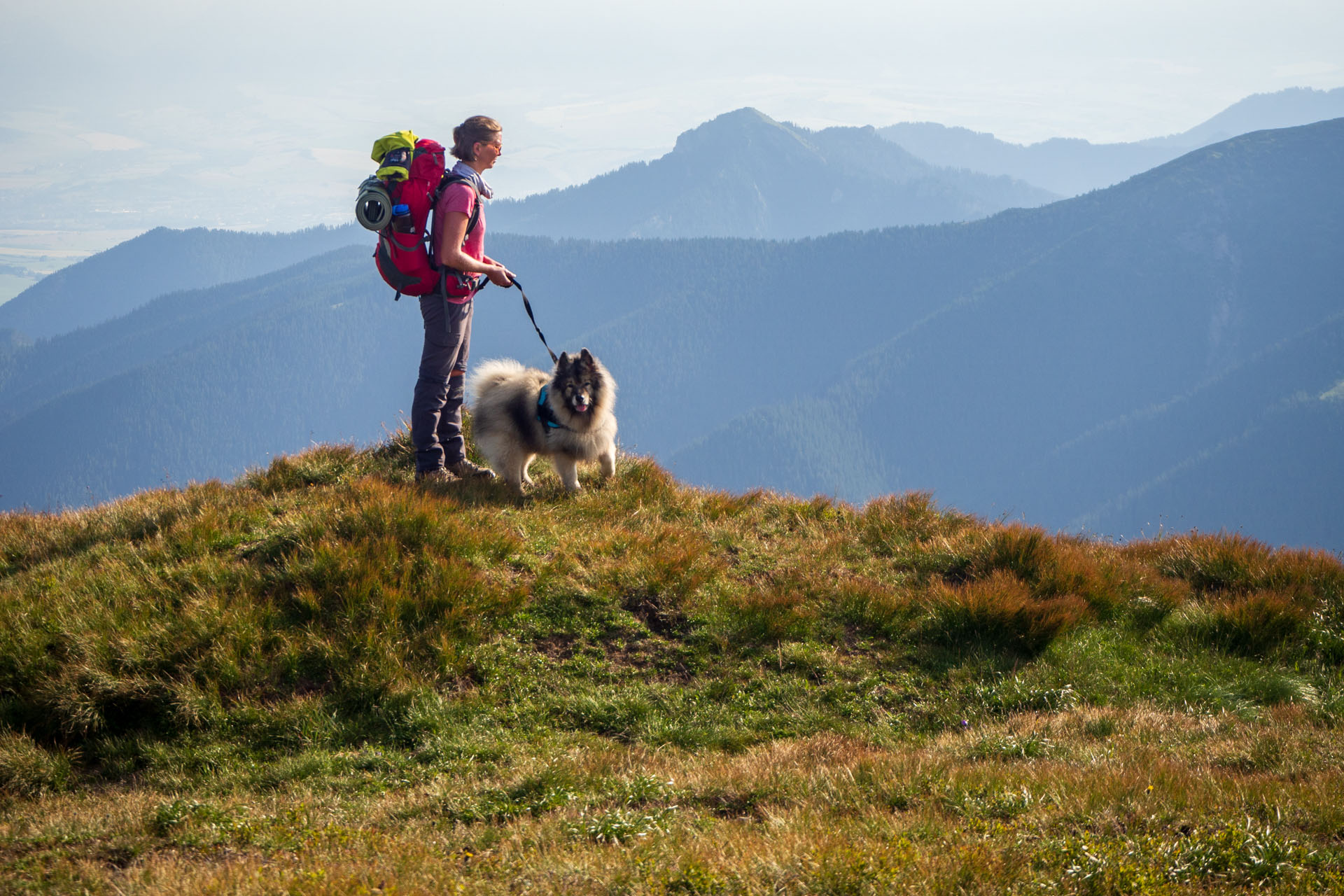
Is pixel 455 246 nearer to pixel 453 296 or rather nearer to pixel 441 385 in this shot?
pixel 453 296

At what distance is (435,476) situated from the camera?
9.30 meters

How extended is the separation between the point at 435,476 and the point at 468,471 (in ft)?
1.76

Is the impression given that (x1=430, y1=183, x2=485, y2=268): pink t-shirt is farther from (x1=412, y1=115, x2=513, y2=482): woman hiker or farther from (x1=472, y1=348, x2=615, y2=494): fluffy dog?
(x1=472, y1=348, x2=615, y2=494): fluffy dog

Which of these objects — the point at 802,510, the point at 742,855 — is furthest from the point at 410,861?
the point at 802,510

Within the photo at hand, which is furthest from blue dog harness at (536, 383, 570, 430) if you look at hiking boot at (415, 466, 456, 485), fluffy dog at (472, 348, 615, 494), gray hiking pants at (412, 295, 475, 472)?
hiking boot at (415, 466, 456, 485)

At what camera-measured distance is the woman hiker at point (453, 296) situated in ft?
26.8

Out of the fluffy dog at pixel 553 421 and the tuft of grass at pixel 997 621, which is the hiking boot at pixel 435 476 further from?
the tuft of grass at pixel 997 621

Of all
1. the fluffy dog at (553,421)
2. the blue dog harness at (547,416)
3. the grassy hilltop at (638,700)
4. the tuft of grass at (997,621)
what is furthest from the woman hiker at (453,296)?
the tuft of grass at (997,621)

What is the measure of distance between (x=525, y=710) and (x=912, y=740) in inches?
111

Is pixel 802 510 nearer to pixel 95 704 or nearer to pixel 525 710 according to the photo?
pixel 525 710

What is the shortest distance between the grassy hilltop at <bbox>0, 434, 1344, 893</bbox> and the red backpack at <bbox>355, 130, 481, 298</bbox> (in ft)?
7.05

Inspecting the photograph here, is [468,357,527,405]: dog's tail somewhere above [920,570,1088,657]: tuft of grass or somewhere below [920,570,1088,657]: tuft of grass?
above

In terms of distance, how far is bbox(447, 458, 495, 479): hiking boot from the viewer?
31.9 feet

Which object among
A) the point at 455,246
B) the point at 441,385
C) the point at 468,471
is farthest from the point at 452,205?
the point at 468,471
